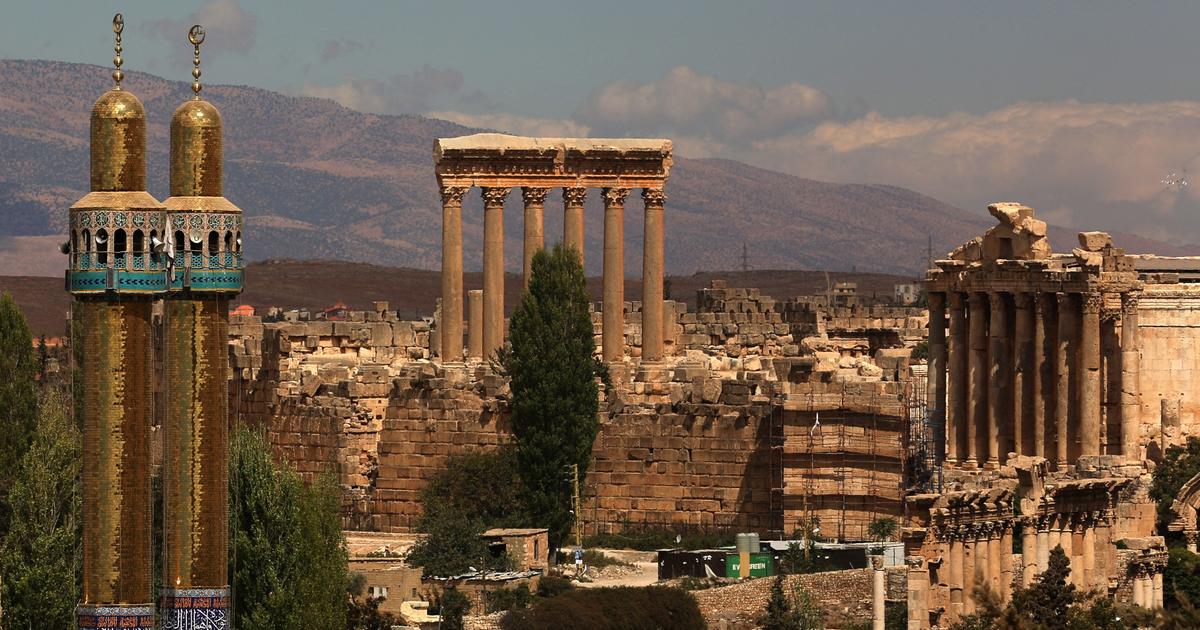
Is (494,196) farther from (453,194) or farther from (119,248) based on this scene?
(119,248)

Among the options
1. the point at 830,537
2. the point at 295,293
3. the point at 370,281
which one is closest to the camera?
the point at 830,537

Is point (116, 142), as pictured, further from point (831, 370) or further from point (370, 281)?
point (370, 281)

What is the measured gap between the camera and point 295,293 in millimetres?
170000

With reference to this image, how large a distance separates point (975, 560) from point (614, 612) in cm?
587

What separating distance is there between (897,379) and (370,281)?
122357 mm

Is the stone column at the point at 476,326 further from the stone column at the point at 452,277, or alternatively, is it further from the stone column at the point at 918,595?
the stone column at the point at 918,595

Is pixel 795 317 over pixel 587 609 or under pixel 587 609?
over

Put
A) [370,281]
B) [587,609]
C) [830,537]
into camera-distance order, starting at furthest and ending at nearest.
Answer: [370,281]
[830,537]
[587,609]

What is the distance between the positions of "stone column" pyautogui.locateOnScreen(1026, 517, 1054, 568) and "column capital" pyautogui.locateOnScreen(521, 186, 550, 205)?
23611 millimetres

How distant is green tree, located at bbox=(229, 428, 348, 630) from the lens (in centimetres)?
4297

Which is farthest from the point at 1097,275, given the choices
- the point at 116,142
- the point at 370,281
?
the point at 370,281

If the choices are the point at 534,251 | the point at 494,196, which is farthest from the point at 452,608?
the point at 494,196

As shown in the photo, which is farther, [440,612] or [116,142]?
[440,612]

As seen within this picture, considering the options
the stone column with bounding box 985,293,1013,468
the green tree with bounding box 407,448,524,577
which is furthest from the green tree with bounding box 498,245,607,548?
the stone column with bounding box 985,293,1013,468
